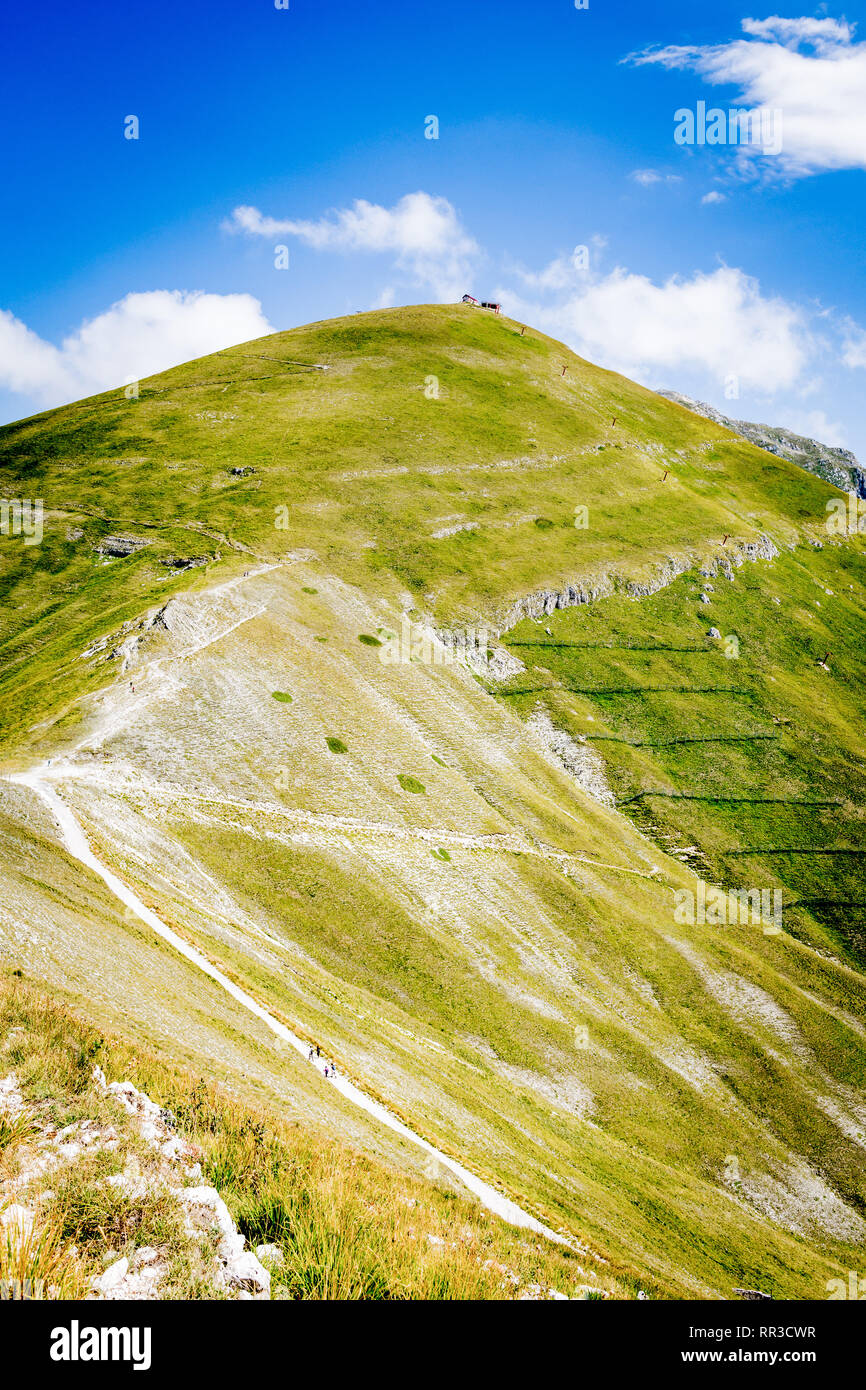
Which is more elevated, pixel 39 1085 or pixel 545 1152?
pixel 39 1085

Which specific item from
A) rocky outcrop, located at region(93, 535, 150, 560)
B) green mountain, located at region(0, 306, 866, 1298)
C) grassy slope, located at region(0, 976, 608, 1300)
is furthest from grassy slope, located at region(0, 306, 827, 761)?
grassy slope, located at region(0, 976, 608, 1300)

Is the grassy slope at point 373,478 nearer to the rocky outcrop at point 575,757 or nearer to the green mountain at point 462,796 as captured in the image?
the green mountain at point 462,796

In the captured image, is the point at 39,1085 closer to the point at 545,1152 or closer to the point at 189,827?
the point at 545,1152

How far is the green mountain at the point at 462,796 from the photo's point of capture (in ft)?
115

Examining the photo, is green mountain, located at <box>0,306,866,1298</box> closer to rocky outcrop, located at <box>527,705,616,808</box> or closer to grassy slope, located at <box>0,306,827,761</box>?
rocky outcrop, located at <box>527,705,616,808</box>

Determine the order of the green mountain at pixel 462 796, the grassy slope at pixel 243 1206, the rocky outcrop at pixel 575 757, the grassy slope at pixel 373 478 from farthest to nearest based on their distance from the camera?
1. the grassy slope at pixel 373 478
2. the rocky outcrop at pixel 575 757
3. the green mountain at pixel 462 796
4. the grassy slope at pixel 243 1206

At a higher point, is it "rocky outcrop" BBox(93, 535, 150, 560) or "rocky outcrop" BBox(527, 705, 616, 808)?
"rocky outcrop" BBox(93, 535, 150, 560)

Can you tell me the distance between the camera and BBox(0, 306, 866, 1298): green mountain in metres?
35.1

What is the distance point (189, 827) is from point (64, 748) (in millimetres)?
11612

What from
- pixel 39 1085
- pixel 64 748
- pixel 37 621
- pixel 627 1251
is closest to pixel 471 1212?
pixel 39 1085

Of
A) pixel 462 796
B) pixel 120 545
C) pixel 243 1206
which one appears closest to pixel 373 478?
pixel 120 545

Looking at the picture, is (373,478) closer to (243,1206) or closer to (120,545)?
(120,545)

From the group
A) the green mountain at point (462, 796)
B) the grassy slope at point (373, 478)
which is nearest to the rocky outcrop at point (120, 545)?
the green mountain at point (462, 796)

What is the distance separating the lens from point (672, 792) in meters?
83.4
